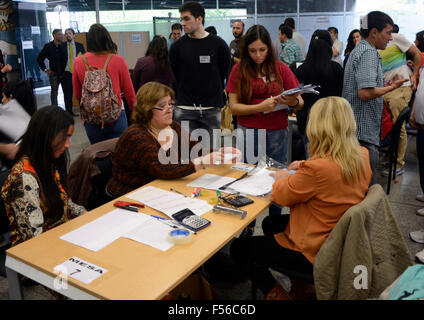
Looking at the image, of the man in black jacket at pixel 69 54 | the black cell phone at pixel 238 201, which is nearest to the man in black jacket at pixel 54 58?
the man in black jacket at pixel 69 54

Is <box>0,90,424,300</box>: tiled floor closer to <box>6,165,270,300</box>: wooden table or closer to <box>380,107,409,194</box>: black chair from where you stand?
<box>380,107,409,194</box>: black chair

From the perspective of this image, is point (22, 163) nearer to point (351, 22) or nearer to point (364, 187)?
point (364, 187)

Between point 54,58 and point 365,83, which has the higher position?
point 54,58

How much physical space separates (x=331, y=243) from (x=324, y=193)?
0.24 m

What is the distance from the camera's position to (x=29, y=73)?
6.96 meters

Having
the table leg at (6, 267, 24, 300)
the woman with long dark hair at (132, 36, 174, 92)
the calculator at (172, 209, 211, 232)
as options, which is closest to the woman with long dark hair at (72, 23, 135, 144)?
the woman with long dark hair at (132, 36, 174, 92)

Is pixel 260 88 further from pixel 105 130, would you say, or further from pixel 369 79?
pixel 105 130

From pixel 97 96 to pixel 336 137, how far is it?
2260 millimetres

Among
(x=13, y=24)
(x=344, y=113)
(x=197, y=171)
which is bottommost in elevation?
(x=197, y=171)

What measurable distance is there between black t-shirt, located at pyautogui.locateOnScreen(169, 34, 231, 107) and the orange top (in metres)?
1.75

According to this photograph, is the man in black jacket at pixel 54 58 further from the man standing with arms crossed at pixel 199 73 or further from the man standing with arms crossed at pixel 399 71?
the man standing with arms crossed at pixel 399 71

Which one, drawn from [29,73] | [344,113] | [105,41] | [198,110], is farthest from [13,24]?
[344,113]

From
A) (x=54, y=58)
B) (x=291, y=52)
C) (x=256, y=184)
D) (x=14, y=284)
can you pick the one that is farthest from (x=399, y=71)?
(x=54, y=58)

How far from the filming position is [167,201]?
2.05 m
